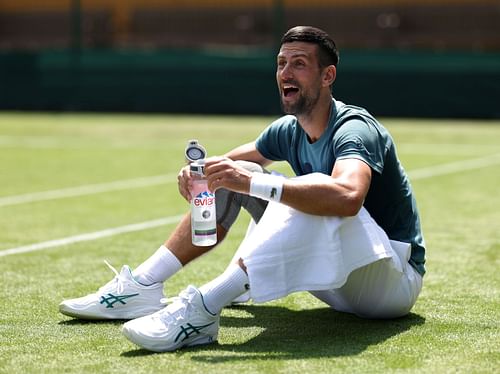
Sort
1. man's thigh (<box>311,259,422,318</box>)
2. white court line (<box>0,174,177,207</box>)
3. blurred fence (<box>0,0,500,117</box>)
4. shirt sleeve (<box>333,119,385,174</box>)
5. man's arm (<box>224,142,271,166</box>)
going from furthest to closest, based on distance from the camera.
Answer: blurred fence (<box>0,0,500,117</box>) < white court line (<box>0,174,177,207</box>) < man's arm (<box>224,142,271,166</box>) < man's thigh (<box>311,259,422,318</box>) < shirt sleeve (<box>333,119,385,174</box>)

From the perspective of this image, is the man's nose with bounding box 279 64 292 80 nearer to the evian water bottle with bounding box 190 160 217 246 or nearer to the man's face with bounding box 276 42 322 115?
the man's face with bounding box 276 42 322 115

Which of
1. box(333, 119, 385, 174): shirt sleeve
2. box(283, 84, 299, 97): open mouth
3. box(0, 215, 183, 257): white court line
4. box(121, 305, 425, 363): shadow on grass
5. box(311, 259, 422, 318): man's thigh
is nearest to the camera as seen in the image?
box(121, 305, 425, 363): shadow on grass

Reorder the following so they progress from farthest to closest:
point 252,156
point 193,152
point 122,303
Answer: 1. point 252,156
2. point 122,303
3. point 193,152

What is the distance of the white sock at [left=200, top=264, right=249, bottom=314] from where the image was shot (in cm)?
432

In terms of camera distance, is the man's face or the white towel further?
the man's face

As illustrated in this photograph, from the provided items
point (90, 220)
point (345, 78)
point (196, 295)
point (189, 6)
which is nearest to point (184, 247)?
point (196, 295)

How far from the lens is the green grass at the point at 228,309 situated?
4.21 m

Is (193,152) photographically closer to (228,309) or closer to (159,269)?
(159,269)

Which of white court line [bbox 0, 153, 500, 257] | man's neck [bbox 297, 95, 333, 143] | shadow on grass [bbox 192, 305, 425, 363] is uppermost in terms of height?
man's neck [bbox 297, 95, 333, 143]

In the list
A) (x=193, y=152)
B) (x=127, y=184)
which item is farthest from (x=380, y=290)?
(x=127, y=184)

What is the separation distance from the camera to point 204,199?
4.53 metres

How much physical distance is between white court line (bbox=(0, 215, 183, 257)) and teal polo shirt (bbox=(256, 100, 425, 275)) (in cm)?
272

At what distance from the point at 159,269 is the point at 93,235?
2.88m

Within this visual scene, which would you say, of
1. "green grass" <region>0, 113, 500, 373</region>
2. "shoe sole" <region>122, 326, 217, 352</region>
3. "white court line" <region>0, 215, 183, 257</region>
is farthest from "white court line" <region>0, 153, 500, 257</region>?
"shoe sole" <region>122, 326, 217, 352</region>
